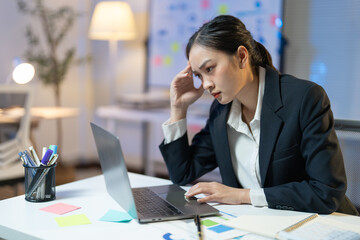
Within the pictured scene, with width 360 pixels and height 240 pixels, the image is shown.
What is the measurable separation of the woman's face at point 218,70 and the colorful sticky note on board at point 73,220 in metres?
0.53

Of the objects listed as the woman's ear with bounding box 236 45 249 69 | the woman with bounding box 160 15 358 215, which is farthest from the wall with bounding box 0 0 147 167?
the woman's ear with bounding box 236 45 249 69

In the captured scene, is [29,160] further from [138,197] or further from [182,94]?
[182,94]

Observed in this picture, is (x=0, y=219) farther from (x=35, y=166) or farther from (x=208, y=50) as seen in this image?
(x=208, y=50)

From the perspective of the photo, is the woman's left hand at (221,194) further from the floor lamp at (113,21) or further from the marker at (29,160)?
the floor lamp at (113,21)

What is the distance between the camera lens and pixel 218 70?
1283 millimetres

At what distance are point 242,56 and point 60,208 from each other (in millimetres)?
719

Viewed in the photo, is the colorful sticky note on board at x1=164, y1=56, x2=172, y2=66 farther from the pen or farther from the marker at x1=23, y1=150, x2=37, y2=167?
the pen

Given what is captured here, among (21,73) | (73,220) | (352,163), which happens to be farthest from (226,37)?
(21,73)

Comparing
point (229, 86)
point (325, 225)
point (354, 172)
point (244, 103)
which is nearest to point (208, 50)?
point (229, 86)

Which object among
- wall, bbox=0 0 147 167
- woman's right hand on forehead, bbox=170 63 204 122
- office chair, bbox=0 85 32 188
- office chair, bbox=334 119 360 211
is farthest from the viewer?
wall, bbox=0 0 147 167

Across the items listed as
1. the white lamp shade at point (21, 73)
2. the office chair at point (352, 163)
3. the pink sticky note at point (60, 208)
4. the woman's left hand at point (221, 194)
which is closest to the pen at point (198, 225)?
the woman's left hand at point (221, 194)

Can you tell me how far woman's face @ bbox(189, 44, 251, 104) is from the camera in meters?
1.28

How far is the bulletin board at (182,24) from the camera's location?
3.02m

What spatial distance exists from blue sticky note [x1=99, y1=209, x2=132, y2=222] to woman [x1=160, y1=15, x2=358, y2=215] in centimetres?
22
